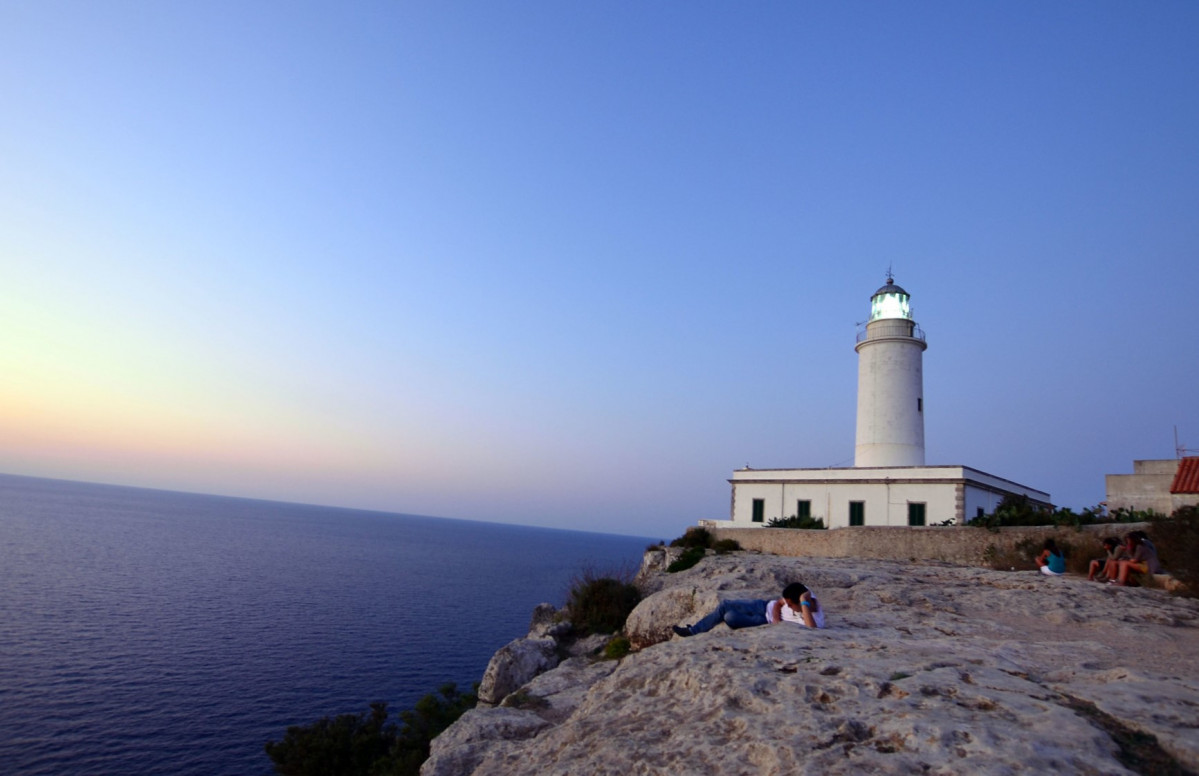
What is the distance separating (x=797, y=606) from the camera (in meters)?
8.37

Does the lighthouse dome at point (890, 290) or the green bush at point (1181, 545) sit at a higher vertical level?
the lighthouse dome at point (890, 290)

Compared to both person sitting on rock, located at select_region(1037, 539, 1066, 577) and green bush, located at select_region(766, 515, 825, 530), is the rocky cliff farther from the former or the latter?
green bush, located at select_region(766, 515, 825, 530)

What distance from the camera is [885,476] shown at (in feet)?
106

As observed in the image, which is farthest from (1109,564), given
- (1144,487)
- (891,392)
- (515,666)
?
(891,392)

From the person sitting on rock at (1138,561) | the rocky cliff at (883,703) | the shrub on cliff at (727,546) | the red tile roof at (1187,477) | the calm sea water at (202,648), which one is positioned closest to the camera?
the rocky cliff at (883,703)

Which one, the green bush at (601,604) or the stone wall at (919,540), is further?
the stone wall at (919,540)

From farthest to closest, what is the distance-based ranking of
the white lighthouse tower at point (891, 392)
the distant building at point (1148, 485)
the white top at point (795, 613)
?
the white lighthouse tower at point (891, 392) < the distant building at point (1148, 485) < the white top at point (795, 613)

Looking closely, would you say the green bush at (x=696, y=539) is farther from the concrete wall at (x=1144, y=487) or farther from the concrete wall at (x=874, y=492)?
the concrete wall at (x=1144, y=487)

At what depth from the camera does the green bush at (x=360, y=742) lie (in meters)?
16.8

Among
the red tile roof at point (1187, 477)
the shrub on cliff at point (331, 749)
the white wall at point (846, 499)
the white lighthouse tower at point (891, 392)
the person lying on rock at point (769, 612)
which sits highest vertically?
the white lighthouse tower at point (891, 392)

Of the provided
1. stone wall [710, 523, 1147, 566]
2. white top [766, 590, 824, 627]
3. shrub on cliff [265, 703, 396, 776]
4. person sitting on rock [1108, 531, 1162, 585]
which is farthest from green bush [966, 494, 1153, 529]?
shrub on cliff [265, 703, 396, 776]

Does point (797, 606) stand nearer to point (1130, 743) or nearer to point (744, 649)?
point (744, 649)

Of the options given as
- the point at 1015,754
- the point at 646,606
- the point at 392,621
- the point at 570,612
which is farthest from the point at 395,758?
the point at 392,621

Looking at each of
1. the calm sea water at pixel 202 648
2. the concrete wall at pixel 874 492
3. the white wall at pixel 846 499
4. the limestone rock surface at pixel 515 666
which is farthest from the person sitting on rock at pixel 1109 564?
the white wall at pixel 846 499
